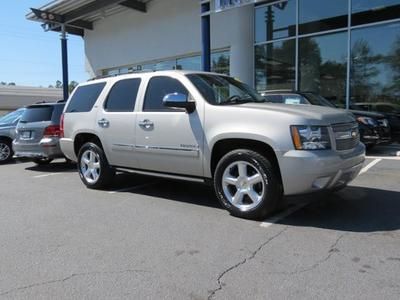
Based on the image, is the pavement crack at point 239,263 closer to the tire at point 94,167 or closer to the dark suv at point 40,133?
the tire at point 94,167

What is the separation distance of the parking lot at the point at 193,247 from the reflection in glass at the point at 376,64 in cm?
739

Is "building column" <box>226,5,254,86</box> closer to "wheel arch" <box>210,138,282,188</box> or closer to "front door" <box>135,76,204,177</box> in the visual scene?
"front door" <box>135,76,204,177</box>

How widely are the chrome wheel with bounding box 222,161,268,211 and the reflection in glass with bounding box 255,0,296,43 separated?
453 inches

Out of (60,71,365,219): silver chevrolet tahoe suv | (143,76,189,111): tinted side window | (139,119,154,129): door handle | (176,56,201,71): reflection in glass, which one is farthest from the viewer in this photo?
(176,56,201,71): reflection in glass

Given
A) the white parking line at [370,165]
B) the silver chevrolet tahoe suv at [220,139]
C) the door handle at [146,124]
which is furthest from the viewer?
the white parking line at [370,165]

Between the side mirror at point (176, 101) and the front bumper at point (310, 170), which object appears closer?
the front bumper at point (310, 170)

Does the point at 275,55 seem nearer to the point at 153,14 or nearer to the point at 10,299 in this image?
the point at 153,14

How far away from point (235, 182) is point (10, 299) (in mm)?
2934

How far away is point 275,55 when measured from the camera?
1622 cm

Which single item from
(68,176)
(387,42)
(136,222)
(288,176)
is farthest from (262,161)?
(387,42)

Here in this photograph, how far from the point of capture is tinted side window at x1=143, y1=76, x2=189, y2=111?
618 cm

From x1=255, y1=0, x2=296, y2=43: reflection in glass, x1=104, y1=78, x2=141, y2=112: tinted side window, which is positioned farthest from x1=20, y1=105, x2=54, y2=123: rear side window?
x1=255, y1=0, x2=296, y2=43: reflection in glass

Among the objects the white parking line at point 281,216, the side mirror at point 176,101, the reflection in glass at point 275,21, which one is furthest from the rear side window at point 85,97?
the reflection in glass at point 275,21

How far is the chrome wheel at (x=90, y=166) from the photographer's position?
7402mm
